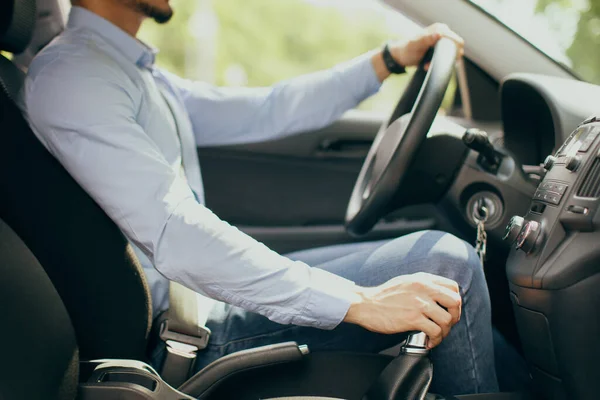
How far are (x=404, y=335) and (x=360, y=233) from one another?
320 millimetres

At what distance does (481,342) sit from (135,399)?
54 cm

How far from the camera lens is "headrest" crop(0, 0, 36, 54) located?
1106 mm

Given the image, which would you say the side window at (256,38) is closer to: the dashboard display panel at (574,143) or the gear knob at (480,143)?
the gear knob at (480,143)

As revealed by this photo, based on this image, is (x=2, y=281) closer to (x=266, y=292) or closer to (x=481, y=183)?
(x=266, y=292)

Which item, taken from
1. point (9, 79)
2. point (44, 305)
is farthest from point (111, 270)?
point (9, 79)

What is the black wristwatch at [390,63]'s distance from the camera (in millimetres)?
1619

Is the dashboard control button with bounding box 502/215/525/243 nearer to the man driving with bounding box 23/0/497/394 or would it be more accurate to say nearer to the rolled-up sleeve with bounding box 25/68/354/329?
the man driving with bounding box 23/0/497/394

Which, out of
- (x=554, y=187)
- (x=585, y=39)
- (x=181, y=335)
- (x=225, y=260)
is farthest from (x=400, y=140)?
(x=585, y=39)

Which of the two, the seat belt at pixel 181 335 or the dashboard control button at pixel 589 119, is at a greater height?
the dashboard control button at pixel 589 119

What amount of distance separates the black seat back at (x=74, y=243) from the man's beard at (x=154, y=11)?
327mm

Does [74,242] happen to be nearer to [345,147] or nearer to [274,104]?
[274,104]

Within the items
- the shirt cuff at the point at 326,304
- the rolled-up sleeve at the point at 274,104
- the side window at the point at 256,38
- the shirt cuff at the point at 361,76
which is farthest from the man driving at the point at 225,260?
the side window at the point at 256,38

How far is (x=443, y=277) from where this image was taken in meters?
1.04

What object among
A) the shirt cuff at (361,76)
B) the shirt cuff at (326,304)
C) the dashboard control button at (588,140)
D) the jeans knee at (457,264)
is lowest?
the shirt cuff at (326,304)
